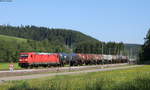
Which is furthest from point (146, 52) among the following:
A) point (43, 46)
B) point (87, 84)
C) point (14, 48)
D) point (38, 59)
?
point (87, 84)

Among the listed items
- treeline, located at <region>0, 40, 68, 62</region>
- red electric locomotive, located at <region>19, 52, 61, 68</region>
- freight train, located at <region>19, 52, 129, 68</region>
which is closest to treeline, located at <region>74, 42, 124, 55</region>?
treeline, located at <region>0, 40, 68, 62</region>

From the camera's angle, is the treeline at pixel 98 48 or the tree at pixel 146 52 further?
the treeline at pixel 98 48

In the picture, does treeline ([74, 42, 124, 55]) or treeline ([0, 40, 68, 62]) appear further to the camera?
treeline ([74, 42, 124, 55])

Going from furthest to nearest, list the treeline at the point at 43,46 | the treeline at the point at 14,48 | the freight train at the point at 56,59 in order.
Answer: the treeline at the point at 43,46 < the treeline at the point at 14,48 < the freight train at the point at 56,59

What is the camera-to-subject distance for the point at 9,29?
632 ft

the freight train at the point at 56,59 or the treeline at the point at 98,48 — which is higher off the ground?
the treeline at the point at 98,48

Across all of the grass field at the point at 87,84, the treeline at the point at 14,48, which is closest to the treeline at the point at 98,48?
the treeline at the point at 14,48

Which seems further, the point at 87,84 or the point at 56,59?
the point at 56,59

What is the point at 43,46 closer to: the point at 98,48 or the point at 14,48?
the point at 14,48

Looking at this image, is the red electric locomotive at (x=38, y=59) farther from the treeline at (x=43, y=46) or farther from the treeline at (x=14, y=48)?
the treeline at (x=14, y=48)

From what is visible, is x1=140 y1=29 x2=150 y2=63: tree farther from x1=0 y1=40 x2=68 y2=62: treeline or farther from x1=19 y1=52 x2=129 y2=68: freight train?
x1=0 y1=40 x2=68 y2=62: treeline

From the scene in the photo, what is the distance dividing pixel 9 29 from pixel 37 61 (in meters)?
140

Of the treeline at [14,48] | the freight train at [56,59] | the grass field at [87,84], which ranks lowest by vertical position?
the grass field at [87,84]

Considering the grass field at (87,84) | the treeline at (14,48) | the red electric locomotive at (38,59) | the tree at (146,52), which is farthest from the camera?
the tree at (146,52)
